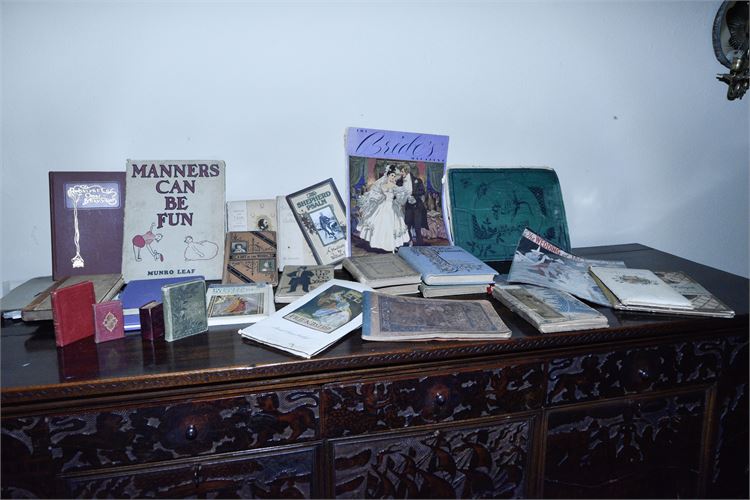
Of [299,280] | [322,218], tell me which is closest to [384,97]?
[322,218]

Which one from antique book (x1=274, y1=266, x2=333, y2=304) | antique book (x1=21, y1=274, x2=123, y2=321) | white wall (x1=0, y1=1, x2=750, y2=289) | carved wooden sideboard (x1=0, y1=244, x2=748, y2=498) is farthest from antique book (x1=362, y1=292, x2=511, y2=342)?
antique book (x1=21, y1=274, x2=123, y2=321)

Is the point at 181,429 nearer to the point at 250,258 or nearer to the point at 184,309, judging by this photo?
the point at 184,309

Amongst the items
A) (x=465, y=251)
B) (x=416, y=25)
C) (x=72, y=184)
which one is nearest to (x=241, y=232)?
(x=72, y=184)

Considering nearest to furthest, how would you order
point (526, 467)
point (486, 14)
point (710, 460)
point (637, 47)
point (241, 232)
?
point (526, 467) → point (710, 460) → point (241, 232) → point (486, 14) → point (637, 47)

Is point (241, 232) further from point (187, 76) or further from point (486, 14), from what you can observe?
point (486, 14)

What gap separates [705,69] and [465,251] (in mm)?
1107

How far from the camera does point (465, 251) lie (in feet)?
5.23

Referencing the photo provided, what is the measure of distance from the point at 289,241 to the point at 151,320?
527 mm

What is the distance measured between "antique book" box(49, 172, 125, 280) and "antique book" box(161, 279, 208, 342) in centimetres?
41

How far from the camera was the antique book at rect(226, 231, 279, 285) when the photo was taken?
1452mm

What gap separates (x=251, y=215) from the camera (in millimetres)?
1584

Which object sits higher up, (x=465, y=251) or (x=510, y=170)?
(x=510, y=170)

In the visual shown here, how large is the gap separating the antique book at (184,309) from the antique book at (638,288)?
101cm

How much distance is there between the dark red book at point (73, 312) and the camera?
112 cm
